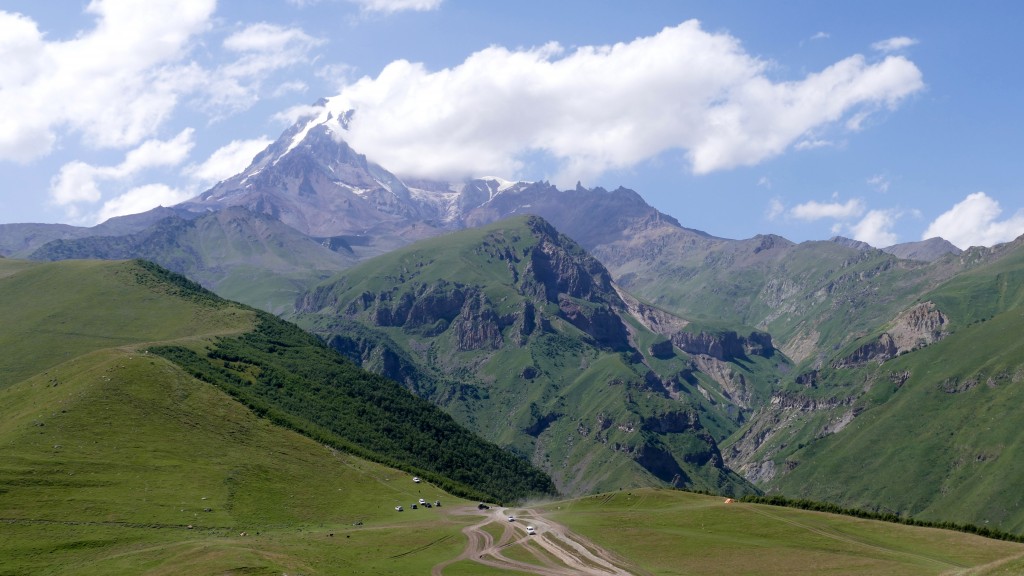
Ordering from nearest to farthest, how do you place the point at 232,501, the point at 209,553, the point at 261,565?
1. the point at 261,565
2. the point at 209,553
3. the point at 232,501

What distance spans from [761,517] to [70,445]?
139629mm

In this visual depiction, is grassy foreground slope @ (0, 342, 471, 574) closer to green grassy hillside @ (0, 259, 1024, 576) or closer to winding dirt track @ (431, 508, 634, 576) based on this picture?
green grassy hillside @ (0, 259, 1024, 576)

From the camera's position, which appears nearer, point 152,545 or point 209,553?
point 209,553

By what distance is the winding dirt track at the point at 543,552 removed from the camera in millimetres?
139625

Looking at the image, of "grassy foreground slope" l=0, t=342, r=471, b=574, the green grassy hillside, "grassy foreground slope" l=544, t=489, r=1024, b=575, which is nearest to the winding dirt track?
the green grassy hillside

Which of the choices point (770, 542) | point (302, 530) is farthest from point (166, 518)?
point (770, 542)

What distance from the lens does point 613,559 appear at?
146500mm

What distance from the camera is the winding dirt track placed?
13962 cm

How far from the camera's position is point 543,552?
151375 mm

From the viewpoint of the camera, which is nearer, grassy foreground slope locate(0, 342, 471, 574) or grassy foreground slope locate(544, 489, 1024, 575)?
grassy foreground slope locate(0, 342, 471, 574)

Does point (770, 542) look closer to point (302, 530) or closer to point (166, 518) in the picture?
point (302, 530)

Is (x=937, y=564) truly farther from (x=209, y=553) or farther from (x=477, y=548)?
(x=209, y=553)

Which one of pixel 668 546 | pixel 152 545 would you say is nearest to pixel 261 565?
pixel 152 545

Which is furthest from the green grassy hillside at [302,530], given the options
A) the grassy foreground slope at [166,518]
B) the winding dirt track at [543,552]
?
the winding dirt track at [543,552]
